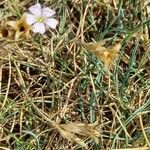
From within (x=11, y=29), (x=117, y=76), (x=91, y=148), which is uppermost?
(x=11, y=29)

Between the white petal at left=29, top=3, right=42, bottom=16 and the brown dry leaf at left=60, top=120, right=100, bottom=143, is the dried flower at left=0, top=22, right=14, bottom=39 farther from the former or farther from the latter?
the brown dry leaf at left=60, top=120, right=100, bottom=143

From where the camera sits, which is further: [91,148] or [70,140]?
[91,148]

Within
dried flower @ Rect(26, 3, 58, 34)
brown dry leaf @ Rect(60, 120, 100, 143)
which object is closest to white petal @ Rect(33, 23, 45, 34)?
dried flower @ Rect(26, 3, 58, 34)

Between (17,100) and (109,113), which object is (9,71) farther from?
(109,113)

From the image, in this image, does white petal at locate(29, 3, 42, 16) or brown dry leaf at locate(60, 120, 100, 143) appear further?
white petal at locate(29, 3, 42, 16)

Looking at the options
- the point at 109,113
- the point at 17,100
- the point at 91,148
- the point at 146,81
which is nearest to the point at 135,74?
the point at 146,81

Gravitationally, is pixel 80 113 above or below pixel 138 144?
above
